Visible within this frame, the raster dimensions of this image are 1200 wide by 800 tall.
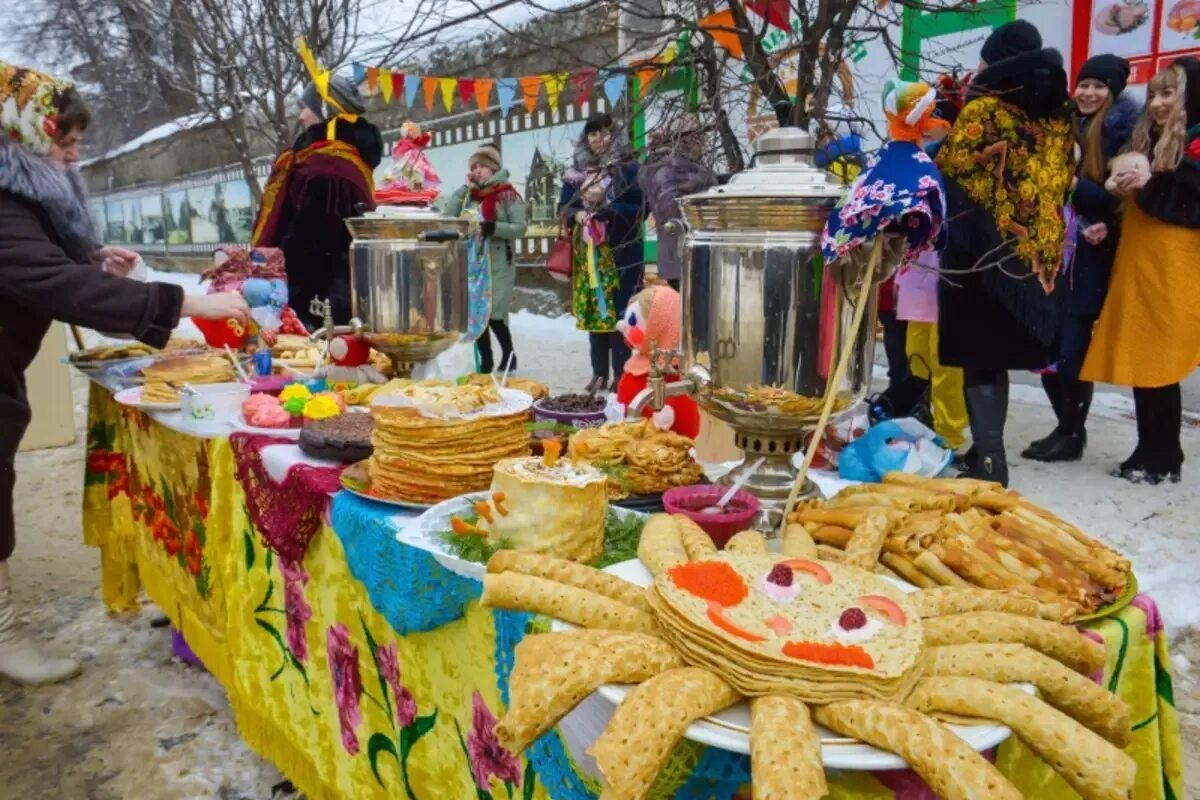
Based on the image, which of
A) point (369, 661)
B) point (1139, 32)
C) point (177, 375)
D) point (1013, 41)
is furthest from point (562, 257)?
point (369, 661)

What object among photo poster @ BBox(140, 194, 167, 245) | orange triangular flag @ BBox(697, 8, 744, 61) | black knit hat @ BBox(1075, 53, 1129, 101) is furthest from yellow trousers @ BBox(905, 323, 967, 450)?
photo poster @ BBox(140, 194, 167, 245)

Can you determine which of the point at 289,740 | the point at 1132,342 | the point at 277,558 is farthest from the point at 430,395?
the point at 1132,342

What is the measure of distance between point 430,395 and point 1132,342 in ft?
10.8

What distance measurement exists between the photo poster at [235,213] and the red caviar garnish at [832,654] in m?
14.0

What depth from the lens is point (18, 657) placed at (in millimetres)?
2455

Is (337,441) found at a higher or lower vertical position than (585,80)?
lower

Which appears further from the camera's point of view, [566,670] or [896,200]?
[896,200]

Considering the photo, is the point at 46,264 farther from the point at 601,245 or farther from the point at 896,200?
the point at 601,245

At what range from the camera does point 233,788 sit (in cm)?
200

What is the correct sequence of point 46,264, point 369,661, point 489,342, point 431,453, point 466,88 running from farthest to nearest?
point 466,88, point 489,342, point 46,264, point 369,661, point 431,453

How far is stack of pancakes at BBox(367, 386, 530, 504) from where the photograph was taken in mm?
1366

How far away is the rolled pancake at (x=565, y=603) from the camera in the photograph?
2.82ft

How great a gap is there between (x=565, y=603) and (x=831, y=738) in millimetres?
287

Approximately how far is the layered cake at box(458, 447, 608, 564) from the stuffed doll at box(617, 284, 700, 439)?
539mm
